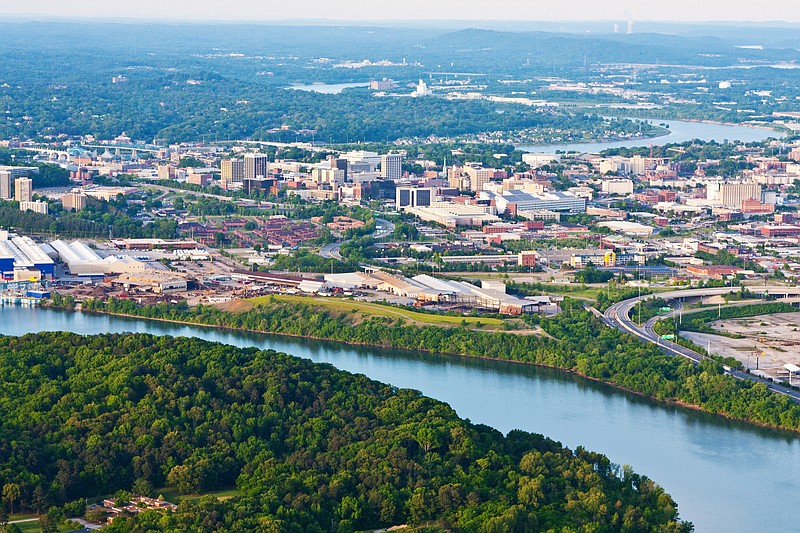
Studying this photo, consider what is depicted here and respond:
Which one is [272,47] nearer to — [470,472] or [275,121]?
[275,121]

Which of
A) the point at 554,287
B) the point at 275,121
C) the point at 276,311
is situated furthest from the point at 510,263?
the point at 275,121

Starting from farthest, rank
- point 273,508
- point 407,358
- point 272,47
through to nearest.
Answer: point 272,47
point 407,358
point 273,508

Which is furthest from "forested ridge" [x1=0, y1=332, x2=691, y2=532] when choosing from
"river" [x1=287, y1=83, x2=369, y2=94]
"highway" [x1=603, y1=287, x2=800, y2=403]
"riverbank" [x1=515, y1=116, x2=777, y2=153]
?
"river" [x1=287, y1=83, x2=369, y2=94]

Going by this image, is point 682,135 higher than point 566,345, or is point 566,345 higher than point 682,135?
point 566,345

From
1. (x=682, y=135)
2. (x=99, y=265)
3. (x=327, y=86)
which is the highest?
(x=99, y=265)

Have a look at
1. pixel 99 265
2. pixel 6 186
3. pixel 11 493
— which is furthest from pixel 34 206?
pixel 11 493

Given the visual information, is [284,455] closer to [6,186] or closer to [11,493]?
[11,493]
